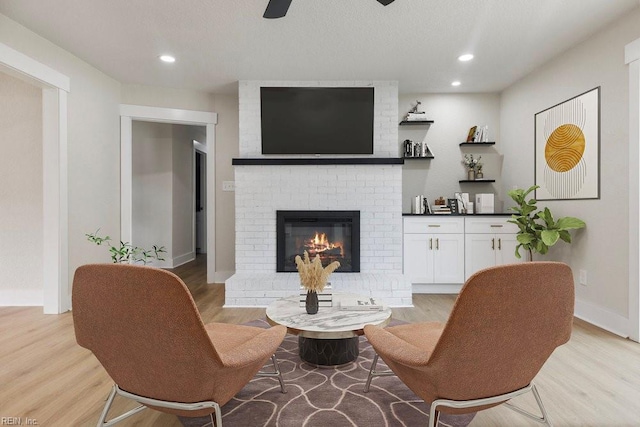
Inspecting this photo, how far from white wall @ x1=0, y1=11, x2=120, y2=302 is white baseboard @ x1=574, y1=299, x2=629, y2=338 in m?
4.93

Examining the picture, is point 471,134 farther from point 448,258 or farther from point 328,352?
point 328,352

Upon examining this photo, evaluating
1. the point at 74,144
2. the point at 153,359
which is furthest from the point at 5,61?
the point at 153,359

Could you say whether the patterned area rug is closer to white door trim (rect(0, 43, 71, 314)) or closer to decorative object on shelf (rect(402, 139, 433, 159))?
white door trim (rect(0, 43, 71, 314))

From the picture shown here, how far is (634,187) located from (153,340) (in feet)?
11.2

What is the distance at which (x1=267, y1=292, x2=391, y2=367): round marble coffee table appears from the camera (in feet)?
6.36

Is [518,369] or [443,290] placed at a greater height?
[518,369]

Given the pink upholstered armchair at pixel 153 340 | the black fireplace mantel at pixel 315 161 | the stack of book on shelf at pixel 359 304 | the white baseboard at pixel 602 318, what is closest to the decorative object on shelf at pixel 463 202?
the black fireplace mantel at pixel 315 161

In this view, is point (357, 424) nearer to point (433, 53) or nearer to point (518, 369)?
point (518, 369)

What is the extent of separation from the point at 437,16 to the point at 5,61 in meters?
3.42

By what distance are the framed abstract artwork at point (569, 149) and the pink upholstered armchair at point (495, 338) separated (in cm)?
244

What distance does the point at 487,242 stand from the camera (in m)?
4.23

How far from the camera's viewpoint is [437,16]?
280 centimetres

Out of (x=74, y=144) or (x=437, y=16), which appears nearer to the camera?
(x=437, y=16)

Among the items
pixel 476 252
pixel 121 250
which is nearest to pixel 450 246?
pixel 476 252
